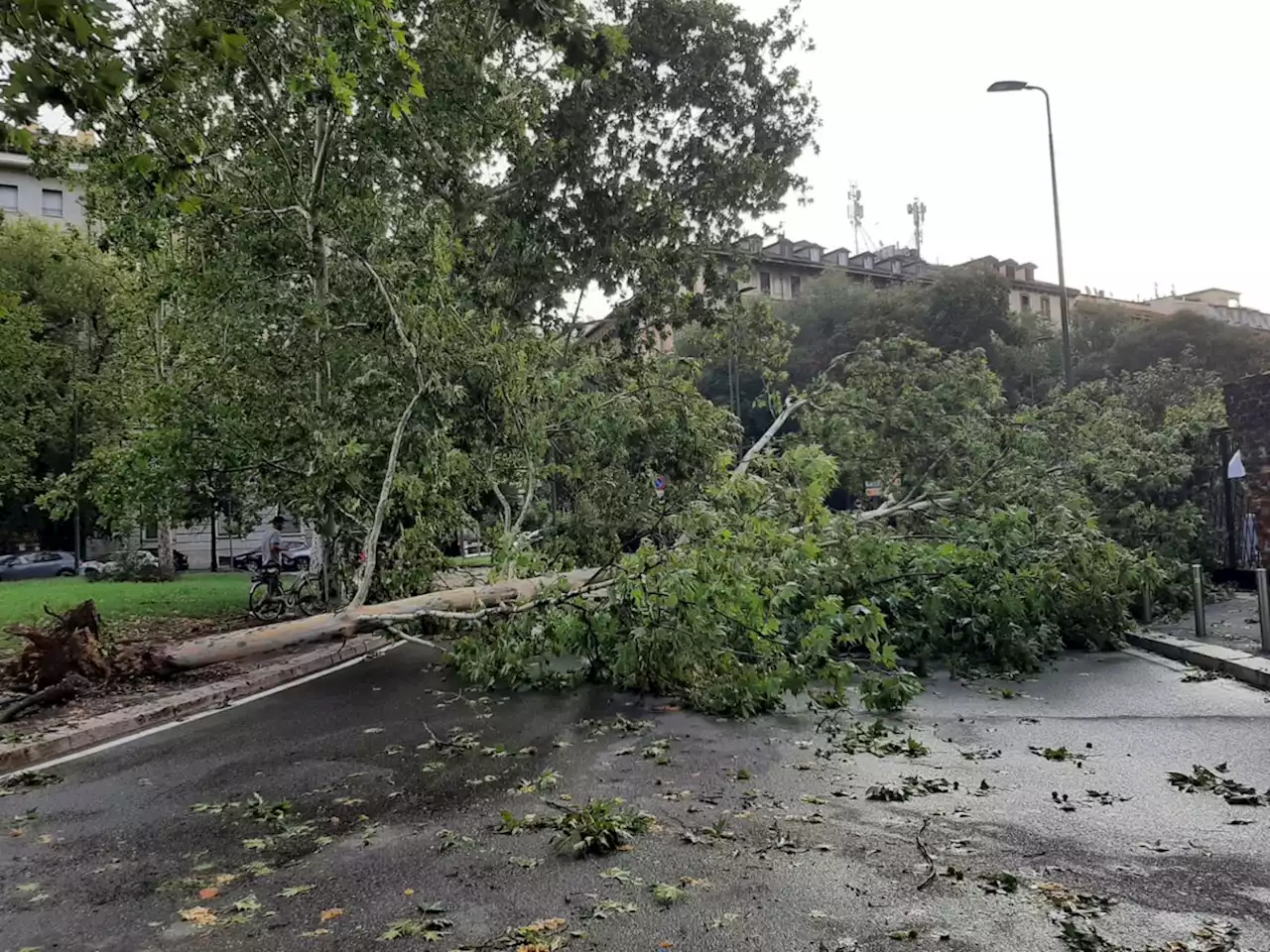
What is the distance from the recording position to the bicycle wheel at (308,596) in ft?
50.1

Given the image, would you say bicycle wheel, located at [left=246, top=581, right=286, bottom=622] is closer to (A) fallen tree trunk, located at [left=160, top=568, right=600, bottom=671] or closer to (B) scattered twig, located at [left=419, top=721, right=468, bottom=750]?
(A) fallen tree trunk, located at [left=160, top=568, right=600, bottom=671]

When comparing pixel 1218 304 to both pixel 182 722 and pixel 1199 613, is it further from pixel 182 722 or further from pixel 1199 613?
pixel 182 722

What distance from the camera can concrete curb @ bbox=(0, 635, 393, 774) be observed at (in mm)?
6715

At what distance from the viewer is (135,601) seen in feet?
61.5

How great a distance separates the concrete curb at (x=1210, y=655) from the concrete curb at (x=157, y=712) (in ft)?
30.2

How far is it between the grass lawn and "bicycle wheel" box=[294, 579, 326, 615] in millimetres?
2014

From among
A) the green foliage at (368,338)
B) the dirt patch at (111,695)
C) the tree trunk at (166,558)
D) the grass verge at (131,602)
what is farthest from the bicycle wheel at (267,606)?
the tree trunk at (166,558)

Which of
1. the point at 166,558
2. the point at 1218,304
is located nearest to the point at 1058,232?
the point at 166,558

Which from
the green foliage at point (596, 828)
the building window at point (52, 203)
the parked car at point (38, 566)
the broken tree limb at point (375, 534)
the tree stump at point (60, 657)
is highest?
the building window at point (52, 203)

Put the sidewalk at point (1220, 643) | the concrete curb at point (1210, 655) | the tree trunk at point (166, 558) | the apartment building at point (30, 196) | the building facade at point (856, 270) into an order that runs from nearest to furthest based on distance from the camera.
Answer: the concrete curb at point (1210, 655)
the sidewalk at point (1220, 643)
the tree trunk at point (166, 558)
the apartment building at point (30, 196)
the building facade at point (856, 270)

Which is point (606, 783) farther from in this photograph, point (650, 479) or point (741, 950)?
point (650, 479)

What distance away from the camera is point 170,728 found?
25.1 feet

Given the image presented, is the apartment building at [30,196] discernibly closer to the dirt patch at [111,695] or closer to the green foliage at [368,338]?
the green foliage at [368,338]

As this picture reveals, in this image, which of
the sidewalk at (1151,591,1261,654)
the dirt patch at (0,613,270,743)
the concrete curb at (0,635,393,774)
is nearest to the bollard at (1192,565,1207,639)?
the sidewalk at (1151,591,1261,654)
